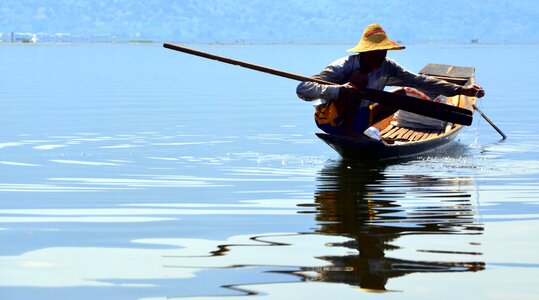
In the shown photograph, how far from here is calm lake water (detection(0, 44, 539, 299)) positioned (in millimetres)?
7766

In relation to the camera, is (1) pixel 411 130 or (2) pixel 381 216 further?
(1) pixel 411 130

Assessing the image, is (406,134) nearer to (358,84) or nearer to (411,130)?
(411,130)

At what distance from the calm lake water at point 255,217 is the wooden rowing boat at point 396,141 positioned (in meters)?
0.17

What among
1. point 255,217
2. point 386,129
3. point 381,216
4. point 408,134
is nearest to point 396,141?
point 408,134

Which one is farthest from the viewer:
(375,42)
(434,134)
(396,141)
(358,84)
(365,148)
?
(434,134)

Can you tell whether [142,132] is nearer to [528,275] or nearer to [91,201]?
[91,201]

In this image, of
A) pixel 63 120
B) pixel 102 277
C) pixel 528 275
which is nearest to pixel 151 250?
pixel 102 277

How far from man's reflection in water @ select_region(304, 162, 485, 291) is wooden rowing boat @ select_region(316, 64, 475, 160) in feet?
0.63

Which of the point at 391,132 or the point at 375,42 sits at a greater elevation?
the point at 375,42

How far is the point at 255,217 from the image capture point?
10.5 meters

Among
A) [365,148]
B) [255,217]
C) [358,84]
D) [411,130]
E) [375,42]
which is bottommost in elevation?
[255,217]

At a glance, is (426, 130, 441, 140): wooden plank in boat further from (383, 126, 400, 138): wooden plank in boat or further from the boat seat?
(383, 126, 400, 138): wooden plank in boat

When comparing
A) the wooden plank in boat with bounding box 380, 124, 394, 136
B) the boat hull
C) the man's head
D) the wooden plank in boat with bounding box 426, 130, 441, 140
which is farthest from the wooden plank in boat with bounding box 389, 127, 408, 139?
the man's head

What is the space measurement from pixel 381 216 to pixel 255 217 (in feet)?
3.34
